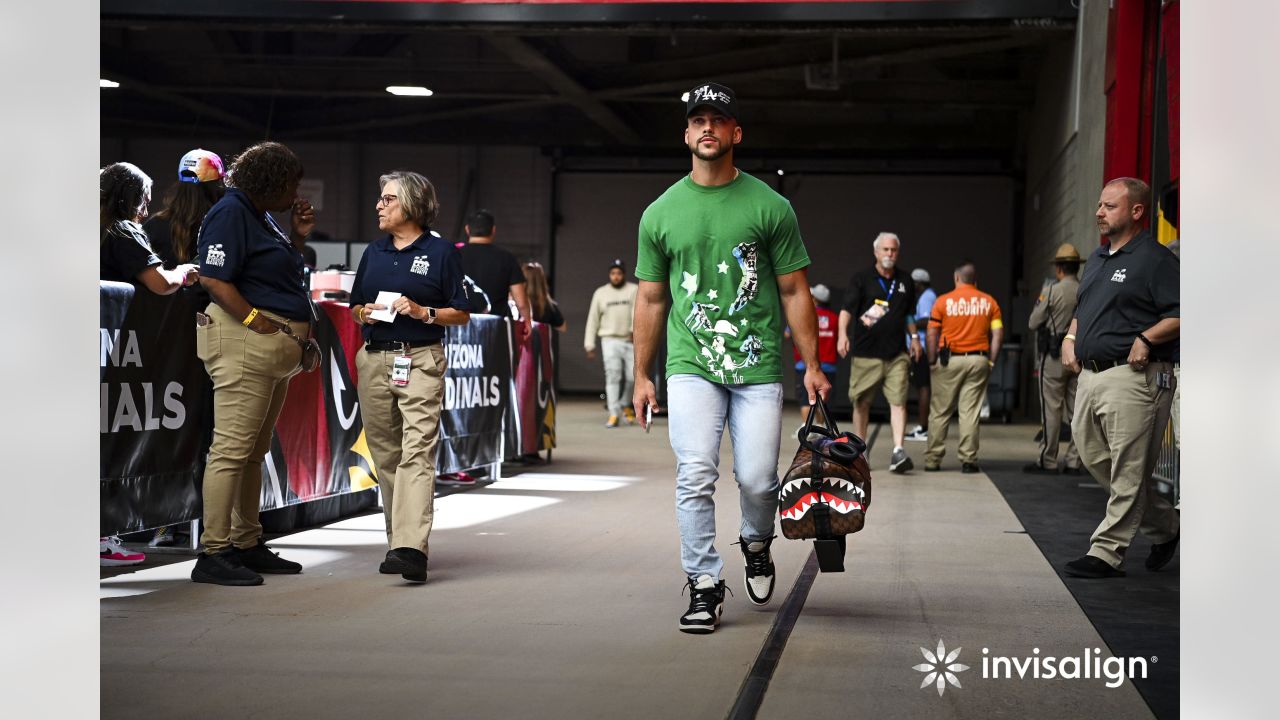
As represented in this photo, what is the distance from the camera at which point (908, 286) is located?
10.8 metres

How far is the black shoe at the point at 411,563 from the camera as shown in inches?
209

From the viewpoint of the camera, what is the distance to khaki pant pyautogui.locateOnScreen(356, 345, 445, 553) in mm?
5453

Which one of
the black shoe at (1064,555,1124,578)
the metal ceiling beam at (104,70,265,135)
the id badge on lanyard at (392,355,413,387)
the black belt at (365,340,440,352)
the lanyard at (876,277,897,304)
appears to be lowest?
the black shoe at (1064,555,1124,578)

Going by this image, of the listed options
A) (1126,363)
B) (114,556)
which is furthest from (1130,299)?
(114,556)

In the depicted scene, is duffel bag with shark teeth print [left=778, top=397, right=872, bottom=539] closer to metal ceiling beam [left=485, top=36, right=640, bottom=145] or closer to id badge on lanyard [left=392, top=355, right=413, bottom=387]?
id badge on lanyard [left=392, top=355, right=413, bottom=387]

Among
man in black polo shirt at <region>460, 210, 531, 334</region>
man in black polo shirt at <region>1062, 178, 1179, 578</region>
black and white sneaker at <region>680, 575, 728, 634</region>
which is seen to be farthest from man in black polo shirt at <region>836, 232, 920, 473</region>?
black and white sneaker at <region>680, 575, 728, 634</region>

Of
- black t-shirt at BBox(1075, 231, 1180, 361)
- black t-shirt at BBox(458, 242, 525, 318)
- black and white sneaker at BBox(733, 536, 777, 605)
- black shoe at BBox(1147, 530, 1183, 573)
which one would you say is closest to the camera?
black and white sneaker at BBox(733, 536, 777, 605)

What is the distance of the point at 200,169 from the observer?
232 inches

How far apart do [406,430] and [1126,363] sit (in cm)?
310

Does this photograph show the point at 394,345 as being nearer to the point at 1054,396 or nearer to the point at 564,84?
the point at 1054,396

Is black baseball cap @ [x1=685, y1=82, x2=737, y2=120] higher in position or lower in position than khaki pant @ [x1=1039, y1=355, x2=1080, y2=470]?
higher

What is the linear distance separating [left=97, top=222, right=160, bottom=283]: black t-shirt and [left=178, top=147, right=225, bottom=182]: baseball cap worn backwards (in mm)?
522
